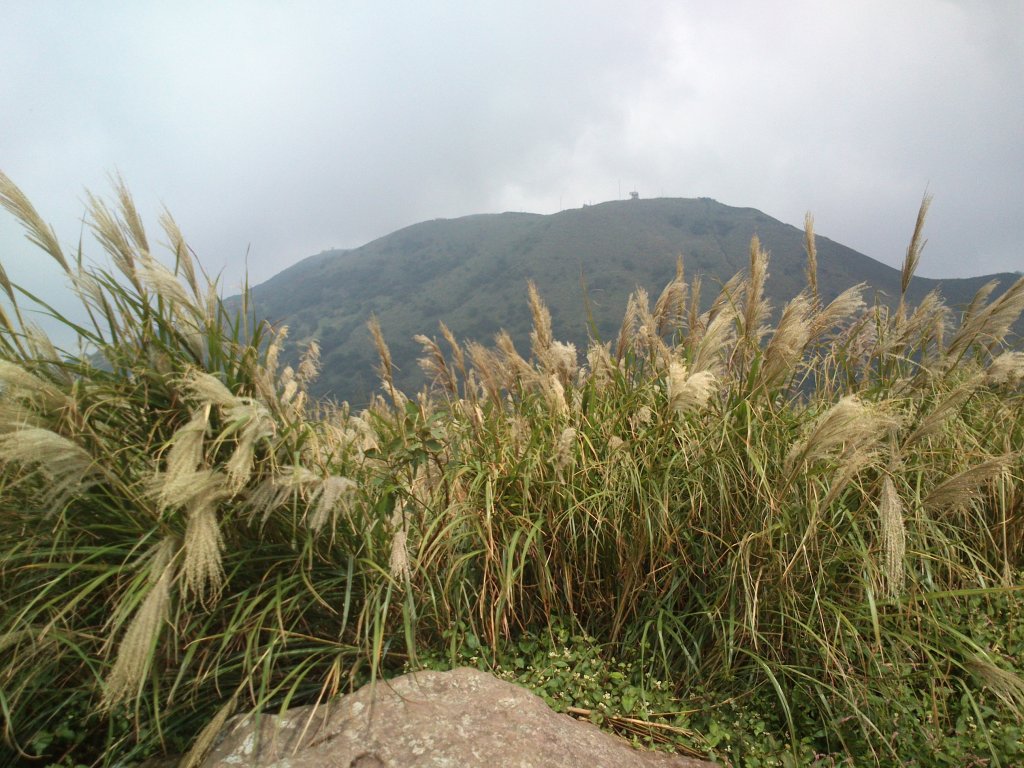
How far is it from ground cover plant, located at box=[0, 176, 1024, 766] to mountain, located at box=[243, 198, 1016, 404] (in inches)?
1991

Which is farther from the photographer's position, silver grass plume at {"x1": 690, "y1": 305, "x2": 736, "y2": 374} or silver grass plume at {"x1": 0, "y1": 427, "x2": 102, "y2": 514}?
silver grass plume at {"x1": 690, "y1": 305, "x2": 736, "y2": 374}

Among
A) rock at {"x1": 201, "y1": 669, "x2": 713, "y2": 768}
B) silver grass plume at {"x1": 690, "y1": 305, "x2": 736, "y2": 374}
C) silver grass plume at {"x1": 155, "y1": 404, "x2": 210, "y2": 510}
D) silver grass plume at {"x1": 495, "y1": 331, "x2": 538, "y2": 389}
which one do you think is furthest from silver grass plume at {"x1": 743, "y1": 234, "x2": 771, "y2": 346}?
silver grass plume at {"x1": 155, "y1": 404, "x2": 210, "y2": 510}

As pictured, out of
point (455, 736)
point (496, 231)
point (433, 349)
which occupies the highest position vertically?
point (496, 231)

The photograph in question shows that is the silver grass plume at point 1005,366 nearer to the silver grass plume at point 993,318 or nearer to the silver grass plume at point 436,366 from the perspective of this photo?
the silver grass plume at point 993,318

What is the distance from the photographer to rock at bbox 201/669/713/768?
1899mm

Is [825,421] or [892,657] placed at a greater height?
[825,421]

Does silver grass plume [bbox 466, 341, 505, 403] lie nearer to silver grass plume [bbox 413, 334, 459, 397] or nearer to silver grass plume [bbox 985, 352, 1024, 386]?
silver grass plume [bbox 413, 334, 459, 397]

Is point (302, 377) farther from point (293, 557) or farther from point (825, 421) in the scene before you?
point (825, 421)

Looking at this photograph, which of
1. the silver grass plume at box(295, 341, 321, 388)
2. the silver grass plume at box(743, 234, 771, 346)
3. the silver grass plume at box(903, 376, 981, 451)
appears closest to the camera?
Answer: the silver grass plume at box(903, 376, 981, 451)

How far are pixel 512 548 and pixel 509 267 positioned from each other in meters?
76.0

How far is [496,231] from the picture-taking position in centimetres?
9019

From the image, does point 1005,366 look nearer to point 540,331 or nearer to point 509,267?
point 540,331

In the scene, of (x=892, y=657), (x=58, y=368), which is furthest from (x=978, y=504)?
(x=58, y=368)

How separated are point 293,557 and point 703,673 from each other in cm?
180
